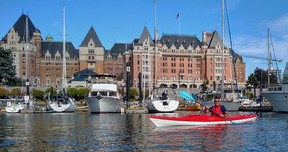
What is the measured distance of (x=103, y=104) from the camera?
58156 millimetres

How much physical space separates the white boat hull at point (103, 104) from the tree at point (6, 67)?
57879mm

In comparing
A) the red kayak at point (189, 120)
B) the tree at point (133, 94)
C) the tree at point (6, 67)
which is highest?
the tree at point (6, 67)

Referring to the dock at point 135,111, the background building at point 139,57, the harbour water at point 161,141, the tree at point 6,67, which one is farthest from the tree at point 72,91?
the harbour water at point 161,141

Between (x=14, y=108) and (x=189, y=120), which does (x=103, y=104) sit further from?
(x=189, y=120)

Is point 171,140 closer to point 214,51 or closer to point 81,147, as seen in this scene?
point 81,147

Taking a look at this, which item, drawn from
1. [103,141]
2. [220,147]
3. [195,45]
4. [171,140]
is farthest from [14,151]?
[195,45]

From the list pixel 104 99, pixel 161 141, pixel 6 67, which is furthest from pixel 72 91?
pixel 161 141

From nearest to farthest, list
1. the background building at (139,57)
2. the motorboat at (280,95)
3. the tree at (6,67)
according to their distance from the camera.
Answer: the motorboat at (280,95) < the tree at (6,67) < the background building at (139,57)

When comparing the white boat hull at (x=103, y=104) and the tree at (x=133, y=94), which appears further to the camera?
A: the tree at (x=133, y=94)

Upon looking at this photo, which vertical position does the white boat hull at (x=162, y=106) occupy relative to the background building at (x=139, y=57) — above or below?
below

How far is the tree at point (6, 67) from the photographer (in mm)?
107812

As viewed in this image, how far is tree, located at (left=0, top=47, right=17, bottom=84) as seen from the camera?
10781 cm

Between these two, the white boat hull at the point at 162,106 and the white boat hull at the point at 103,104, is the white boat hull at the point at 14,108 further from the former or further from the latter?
the white boat hull at the point at 162,106

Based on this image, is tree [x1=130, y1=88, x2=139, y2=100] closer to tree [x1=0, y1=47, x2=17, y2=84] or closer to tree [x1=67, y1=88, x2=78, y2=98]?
tree [x1=67, y1=88, x2=78, y2=98]
